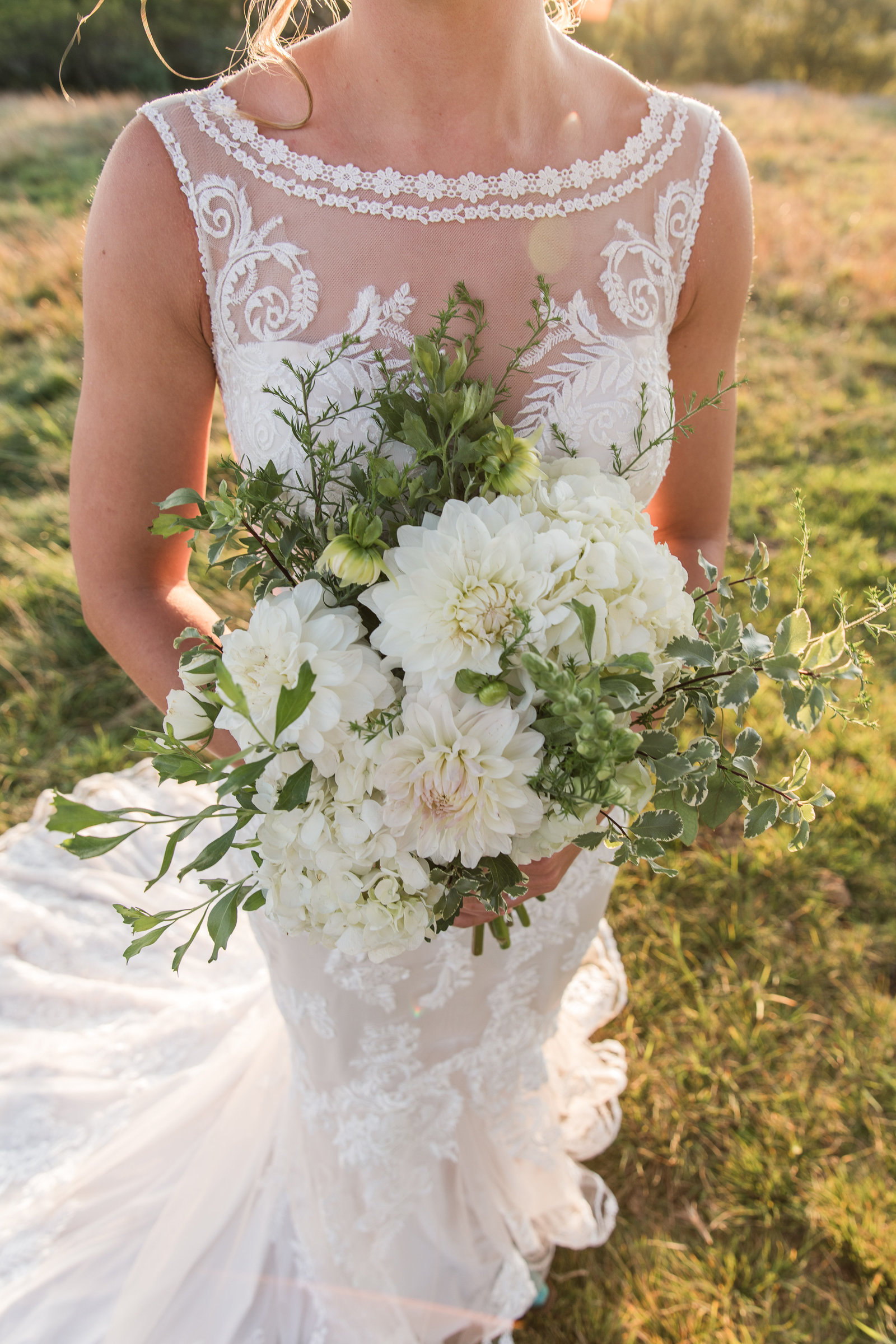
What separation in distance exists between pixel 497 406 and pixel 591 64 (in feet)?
2.82

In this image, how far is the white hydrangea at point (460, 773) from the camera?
3.16 ft

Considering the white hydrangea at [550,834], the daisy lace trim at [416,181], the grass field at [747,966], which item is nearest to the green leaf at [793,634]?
the white hydrangea at [550,834]

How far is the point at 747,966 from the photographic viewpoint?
3.06m

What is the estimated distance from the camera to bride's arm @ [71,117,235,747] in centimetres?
142

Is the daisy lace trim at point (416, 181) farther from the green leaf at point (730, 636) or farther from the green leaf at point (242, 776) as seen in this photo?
the green leaf at point (242, 776)

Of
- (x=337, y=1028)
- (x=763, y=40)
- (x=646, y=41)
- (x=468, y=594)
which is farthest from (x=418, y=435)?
(x=763, y=40)

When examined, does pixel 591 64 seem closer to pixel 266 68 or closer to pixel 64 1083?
pixel 266 68

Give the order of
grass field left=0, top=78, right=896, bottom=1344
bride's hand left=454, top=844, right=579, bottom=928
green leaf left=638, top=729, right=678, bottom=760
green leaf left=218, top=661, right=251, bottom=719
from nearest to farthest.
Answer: green leaf left=218, top=661, right=251, bottom=719, green leaf left=638, top=729, right=678, bottom=760, bride's hand left=454, top=844, right=579, bottom=928, grass field left=0, top=78, right=896, bottom=1344

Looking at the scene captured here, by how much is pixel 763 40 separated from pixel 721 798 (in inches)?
1117

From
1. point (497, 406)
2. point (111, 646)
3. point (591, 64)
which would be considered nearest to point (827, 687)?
point (497, 406)

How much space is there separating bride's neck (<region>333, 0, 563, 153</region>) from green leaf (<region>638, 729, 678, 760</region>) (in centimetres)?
119

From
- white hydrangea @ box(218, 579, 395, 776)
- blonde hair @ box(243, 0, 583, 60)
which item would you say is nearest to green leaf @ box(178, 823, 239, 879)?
white hydrangea @ box(218, 579, 395, 776)

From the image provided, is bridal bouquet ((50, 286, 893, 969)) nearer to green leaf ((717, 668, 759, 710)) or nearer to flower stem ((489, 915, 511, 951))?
green leaf ((717, 668, 759, 710))

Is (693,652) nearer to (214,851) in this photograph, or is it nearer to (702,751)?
(702,751)
